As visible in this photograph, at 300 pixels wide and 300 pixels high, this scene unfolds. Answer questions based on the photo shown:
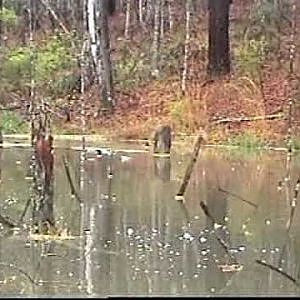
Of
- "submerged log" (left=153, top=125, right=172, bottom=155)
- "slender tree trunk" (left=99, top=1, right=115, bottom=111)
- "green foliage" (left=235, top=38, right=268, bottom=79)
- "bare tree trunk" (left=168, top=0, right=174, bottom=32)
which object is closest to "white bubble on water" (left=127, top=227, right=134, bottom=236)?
"submerged log" (left=153, top=125, right=172, bottom=155)

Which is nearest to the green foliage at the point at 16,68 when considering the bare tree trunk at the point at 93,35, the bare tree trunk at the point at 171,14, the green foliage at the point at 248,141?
the bare tree trunk at the point at 93,35

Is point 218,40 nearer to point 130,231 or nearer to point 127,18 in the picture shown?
point 127,18

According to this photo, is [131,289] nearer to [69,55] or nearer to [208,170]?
[208,170]

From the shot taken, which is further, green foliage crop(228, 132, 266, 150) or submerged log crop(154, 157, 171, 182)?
green foliage crop(228, 132, 266, 150)

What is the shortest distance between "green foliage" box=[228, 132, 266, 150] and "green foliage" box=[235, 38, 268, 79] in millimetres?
4824

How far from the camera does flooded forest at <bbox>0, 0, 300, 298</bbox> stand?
32.8 feet

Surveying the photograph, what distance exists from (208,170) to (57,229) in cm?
735

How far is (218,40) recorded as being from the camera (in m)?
29.0

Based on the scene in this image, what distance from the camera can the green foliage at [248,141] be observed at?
76.9 ft

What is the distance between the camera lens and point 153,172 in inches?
725

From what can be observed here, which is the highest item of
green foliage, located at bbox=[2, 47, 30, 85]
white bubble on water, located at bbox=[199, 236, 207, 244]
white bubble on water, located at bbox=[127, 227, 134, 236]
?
green foliage, located at bbox=[2, 47, 30, 85]

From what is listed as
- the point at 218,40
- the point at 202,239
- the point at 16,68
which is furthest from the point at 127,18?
the point at 202,239

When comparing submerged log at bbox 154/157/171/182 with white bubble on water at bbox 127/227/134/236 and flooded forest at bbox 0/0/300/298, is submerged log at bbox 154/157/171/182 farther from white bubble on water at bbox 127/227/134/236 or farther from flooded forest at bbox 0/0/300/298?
white bubble on water at bbox 127/227/134/236

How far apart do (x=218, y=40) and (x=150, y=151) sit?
7386mm
